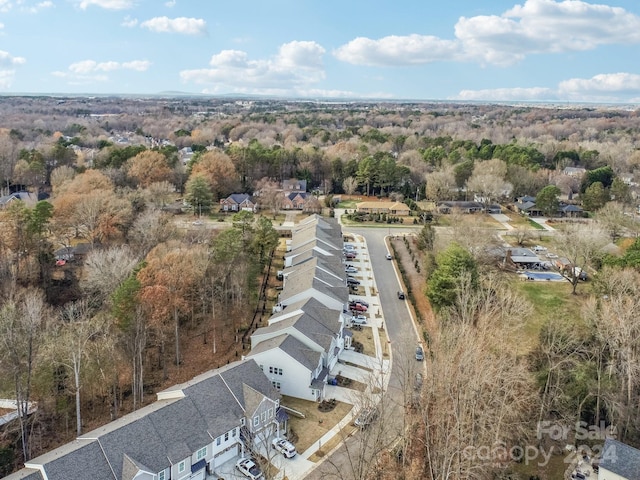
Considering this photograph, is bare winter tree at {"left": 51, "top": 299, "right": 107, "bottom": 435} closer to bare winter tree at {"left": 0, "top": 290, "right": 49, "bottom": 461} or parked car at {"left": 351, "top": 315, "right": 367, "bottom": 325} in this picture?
bare winter tree at {"left": 0, "top": 290, "right": 49, "bottom": 461}

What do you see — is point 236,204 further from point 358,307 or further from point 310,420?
point 310,420

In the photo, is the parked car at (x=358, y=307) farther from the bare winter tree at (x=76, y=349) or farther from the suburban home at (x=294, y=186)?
the suburban home at (x=294, y=186)

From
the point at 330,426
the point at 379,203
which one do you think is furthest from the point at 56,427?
the point at 379,203

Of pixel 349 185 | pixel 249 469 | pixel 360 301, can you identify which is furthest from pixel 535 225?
pixel 249 469

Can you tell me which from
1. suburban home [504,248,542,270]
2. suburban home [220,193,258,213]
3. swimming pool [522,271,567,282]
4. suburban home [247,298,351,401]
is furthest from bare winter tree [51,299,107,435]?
suburban home [220,193,258,213]

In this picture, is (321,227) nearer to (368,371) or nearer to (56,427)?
(368,371)

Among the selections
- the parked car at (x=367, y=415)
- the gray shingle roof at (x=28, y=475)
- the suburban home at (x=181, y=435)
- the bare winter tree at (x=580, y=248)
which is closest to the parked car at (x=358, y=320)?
the suburban home at (x=181, y=435)
